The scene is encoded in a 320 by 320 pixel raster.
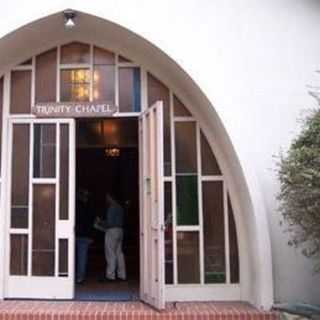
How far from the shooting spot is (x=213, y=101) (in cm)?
716

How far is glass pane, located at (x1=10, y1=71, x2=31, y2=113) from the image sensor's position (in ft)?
25.7

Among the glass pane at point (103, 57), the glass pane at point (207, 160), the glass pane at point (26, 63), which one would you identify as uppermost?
the glass pane at point (103, 57)

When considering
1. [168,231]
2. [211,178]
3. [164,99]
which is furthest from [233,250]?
[164,99]

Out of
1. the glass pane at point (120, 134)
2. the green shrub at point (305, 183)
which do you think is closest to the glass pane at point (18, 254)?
the green shrub at point (305, 183)

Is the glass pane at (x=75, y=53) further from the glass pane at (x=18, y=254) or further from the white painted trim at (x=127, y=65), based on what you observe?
the glass pane at (x=18, y=254)

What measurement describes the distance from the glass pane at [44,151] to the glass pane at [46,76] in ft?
1.50

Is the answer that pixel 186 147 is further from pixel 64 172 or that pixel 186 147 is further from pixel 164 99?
pixel 64 172

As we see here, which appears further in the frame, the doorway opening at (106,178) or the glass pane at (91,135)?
the doorway opening at (106,178)

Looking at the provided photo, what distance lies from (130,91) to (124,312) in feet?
10.5

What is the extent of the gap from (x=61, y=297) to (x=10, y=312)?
872mm

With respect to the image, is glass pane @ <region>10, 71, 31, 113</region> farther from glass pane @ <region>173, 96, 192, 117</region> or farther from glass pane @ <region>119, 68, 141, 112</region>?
glass pane @ <region>173, 96, 192, 117</region>

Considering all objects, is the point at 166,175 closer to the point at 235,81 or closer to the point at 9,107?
the point at 235,81

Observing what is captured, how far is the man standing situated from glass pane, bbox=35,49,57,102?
93.5 inches

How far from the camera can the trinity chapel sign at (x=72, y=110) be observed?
25.3ft
